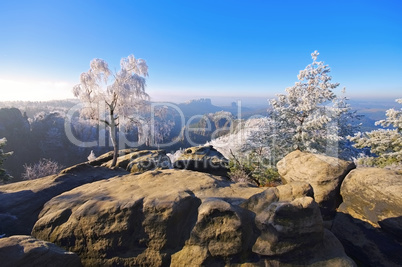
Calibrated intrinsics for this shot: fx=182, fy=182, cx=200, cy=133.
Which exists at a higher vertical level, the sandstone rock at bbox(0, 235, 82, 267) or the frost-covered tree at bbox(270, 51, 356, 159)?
the frost-covered tree at bbox(270, 51, 356, 159)

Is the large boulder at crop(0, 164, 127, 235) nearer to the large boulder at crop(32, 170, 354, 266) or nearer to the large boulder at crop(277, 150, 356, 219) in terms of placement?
the large boulder at crop(32, 170, 354, 266)

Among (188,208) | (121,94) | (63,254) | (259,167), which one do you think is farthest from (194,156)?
(63,254)

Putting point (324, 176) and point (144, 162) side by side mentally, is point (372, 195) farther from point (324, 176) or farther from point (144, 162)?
point (144, 162)

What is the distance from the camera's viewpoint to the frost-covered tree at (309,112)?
14.6 meters

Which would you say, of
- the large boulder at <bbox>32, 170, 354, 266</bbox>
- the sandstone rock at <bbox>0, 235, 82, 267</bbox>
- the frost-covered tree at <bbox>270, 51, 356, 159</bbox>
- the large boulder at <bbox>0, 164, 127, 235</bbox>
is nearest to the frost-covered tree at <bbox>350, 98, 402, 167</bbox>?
the frost-covered tree at <bbox>270, 51, 356, 159</bbox>

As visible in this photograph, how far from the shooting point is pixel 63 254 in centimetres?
448

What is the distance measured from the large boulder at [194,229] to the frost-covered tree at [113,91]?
446 inches

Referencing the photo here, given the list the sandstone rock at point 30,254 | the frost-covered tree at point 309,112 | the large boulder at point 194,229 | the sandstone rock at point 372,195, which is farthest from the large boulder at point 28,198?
the frost-covered tree at point 309,112

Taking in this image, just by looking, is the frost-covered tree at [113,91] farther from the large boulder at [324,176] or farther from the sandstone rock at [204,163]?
the large boulder at [324,176]

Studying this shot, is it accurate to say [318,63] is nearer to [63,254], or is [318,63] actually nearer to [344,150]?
[344,150]

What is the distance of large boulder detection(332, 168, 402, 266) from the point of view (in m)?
5.27

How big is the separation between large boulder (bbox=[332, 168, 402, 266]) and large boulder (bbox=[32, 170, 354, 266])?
71.2 inches

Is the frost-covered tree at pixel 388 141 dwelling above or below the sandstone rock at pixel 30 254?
above

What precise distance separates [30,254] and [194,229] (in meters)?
3.71
